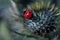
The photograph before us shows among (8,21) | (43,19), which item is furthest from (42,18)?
(8,21)

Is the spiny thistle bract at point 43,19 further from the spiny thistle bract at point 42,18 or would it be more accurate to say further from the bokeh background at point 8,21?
the bokeh background at point 8,21

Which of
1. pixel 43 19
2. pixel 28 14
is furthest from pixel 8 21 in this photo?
pixel 43 19

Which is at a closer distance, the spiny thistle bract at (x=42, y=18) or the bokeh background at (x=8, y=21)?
the spiny thistle bract at (x=42, y=18)

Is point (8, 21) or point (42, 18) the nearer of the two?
point (42, 18)

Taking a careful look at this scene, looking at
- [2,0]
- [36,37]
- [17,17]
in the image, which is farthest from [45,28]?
[2,0]

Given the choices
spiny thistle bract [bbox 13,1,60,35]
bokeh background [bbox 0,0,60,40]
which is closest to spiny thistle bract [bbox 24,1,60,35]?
spiny thistle bract [bbox 13,1,60,35]

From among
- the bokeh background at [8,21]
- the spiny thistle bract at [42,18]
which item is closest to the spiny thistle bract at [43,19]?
the spiny thistle bract at [42,18]

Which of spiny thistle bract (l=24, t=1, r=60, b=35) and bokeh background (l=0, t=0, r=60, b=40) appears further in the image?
bokeh background (l=0, t=0, r=60, b=40)

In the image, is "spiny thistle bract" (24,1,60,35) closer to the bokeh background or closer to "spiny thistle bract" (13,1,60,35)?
"spiny thistle bract" (13,1,60,35)

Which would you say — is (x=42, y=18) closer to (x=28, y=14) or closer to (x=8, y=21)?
(x=28, y=14)

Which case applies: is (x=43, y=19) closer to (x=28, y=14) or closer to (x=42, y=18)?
(x=42, y=18)

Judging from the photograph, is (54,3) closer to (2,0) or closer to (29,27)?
(29,27)
